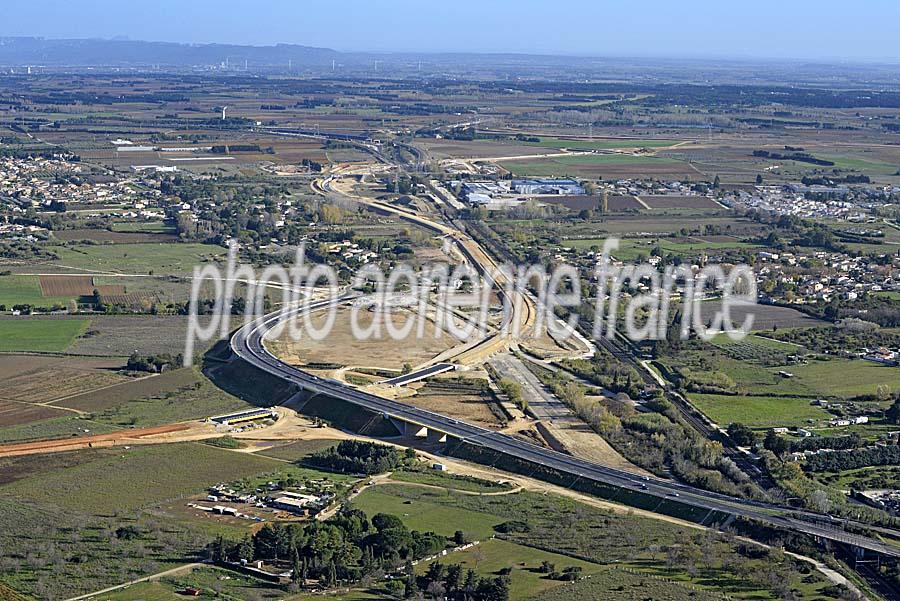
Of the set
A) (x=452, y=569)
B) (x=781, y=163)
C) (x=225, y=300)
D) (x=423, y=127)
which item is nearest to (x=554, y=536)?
(x=452, y=569)

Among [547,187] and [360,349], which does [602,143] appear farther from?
[360,349]

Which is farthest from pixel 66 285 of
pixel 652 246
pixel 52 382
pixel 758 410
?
pixel 758 410

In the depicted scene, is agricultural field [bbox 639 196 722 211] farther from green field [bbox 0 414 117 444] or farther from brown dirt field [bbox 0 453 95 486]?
brown dirt field [bbox 0 453 95 486]

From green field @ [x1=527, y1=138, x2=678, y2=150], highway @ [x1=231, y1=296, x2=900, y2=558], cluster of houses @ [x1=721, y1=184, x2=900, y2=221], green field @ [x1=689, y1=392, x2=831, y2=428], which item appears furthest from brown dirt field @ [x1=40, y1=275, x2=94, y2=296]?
green field @ [x1=527, y1=138, x2=678, y2=150]

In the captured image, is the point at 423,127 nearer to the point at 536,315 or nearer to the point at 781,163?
the point at 781,163

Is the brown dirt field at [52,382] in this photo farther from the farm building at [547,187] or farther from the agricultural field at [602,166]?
the agricultural field at [602,166]

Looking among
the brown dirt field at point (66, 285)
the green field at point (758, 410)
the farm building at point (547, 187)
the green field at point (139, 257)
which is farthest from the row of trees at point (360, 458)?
the farm building at point (547, 187)
